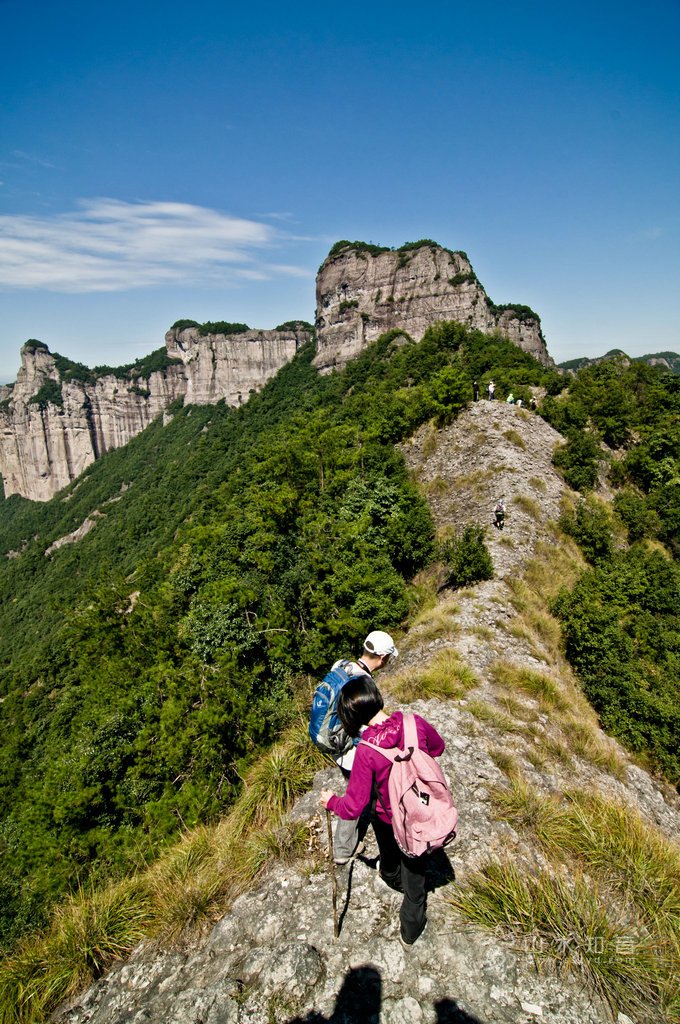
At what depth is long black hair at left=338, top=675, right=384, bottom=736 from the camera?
3363mm

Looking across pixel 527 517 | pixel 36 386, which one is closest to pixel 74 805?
pixel 527 517

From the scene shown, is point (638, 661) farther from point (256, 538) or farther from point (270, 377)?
point (270, 377)

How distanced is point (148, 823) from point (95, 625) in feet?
32.2

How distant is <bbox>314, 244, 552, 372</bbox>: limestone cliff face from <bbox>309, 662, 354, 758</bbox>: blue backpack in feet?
242

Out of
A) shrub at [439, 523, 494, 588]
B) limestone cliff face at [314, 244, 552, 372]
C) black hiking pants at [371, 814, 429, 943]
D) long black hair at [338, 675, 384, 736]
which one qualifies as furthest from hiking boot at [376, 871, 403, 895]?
limestone cliff face at [314, 244, 552, 372]

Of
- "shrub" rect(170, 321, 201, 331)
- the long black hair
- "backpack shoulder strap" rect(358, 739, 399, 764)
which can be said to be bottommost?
"backpack shoulder strap" rect(358, 739, 399, 764)

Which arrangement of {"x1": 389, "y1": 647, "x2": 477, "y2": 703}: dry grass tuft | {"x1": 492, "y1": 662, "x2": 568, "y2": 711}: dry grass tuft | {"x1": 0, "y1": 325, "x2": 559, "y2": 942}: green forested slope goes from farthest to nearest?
{"x1": 0, "y1": 325, "x2": 559, "y2": 942}: green forested slope, {"x1": 492, "y1": 662, "x2": 568, "y2": 711}: dry grass tuft, {"x1": 389, "y1": 647, "x2": 477, "y2": 703}: dry grass tuft

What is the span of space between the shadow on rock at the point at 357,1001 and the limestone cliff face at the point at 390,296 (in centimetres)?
7495

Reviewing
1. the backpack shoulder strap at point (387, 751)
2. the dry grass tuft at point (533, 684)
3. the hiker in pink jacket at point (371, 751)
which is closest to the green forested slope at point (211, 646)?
the dry grass tuft at point (533, 684)

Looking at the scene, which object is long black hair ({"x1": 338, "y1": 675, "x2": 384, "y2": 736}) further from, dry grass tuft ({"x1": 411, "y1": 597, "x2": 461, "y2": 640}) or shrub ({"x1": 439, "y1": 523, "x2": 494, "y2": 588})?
shrub ({"x1": 439, "y1": 523, "x2": 494, "y2": 588})

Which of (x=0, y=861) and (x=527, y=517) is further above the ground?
(x=527, y=517)

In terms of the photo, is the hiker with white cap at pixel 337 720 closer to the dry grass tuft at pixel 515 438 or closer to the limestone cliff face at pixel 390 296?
the dry grass tuft at pixel 515 438

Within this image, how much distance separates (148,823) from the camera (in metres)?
12.9

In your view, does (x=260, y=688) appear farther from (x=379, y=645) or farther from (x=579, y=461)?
(x=579, y=461)
